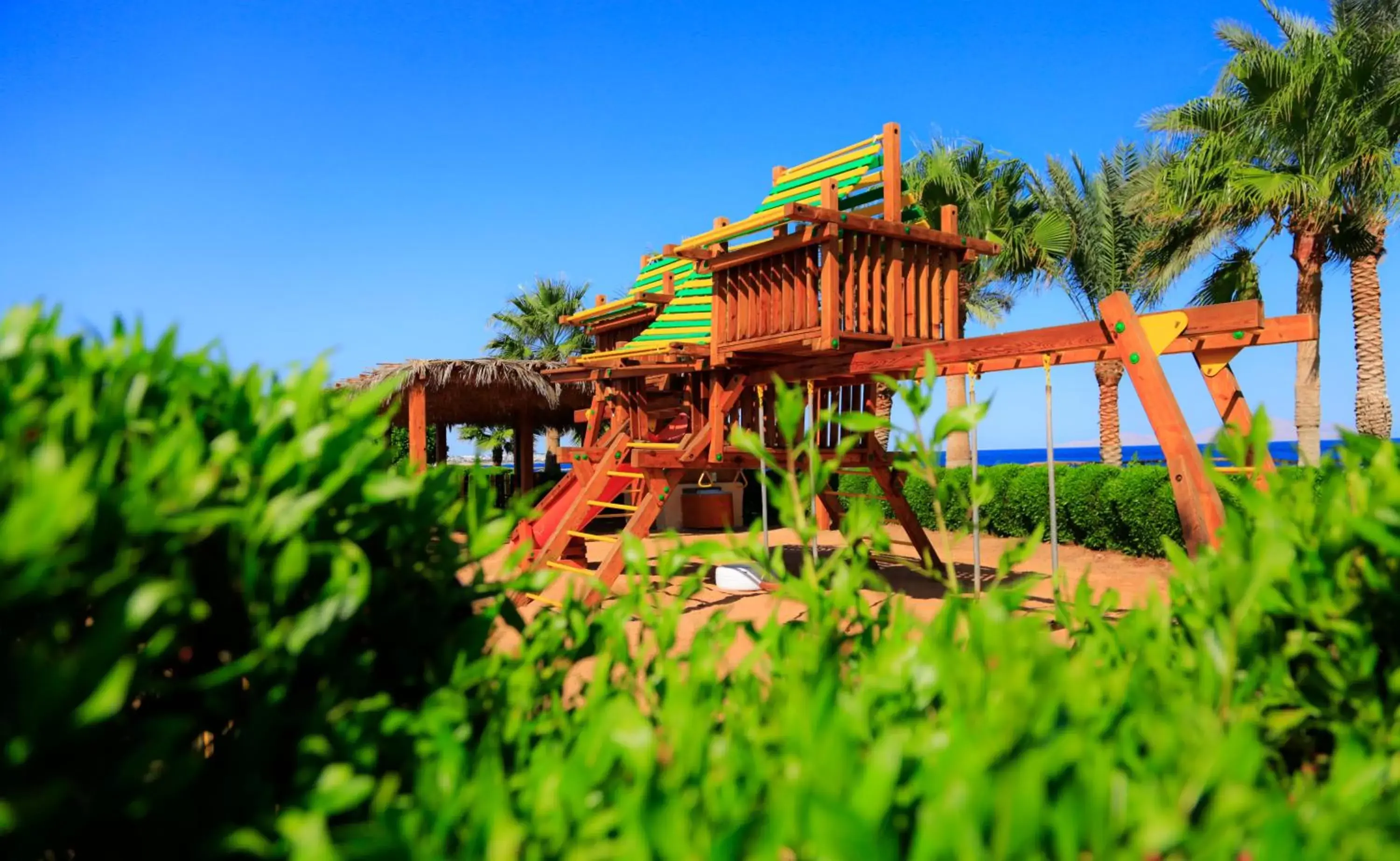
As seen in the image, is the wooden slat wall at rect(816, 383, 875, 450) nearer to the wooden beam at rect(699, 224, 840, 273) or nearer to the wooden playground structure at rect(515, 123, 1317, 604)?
the wooden playground structure at rect(515, 123, 1317, 604)

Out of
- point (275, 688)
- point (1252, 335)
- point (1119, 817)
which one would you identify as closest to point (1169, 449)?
point (1252, 335)

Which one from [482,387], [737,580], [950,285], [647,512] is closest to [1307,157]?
[950,285]

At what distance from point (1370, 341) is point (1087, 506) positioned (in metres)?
7.76

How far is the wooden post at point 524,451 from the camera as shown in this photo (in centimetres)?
2016

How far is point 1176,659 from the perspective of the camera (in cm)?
132

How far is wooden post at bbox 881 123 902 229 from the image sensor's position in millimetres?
6828

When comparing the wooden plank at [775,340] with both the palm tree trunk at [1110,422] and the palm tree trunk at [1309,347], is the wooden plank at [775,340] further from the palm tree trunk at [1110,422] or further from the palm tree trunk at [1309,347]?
the palm tree trunk at [1110,422]

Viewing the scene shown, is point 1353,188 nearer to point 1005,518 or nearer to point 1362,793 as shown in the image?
point 1005,518

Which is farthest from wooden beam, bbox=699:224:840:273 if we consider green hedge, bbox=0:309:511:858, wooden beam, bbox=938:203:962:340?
green hedge, bbox=0:309:511:858

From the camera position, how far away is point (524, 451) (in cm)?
2038

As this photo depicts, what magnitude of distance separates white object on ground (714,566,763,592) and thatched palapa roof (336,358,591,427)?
337 cm

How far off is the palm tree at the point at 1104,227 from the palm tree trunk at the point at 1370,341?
531 centimetres

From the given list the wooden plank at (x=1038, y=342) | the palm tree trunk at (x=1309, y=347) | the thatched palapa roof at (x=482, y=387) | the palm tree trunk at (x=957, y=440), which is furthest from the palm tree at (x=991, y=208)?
the wooden plank at (x=1038, y=342)

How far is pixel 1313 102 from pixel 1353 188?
1.79 m
